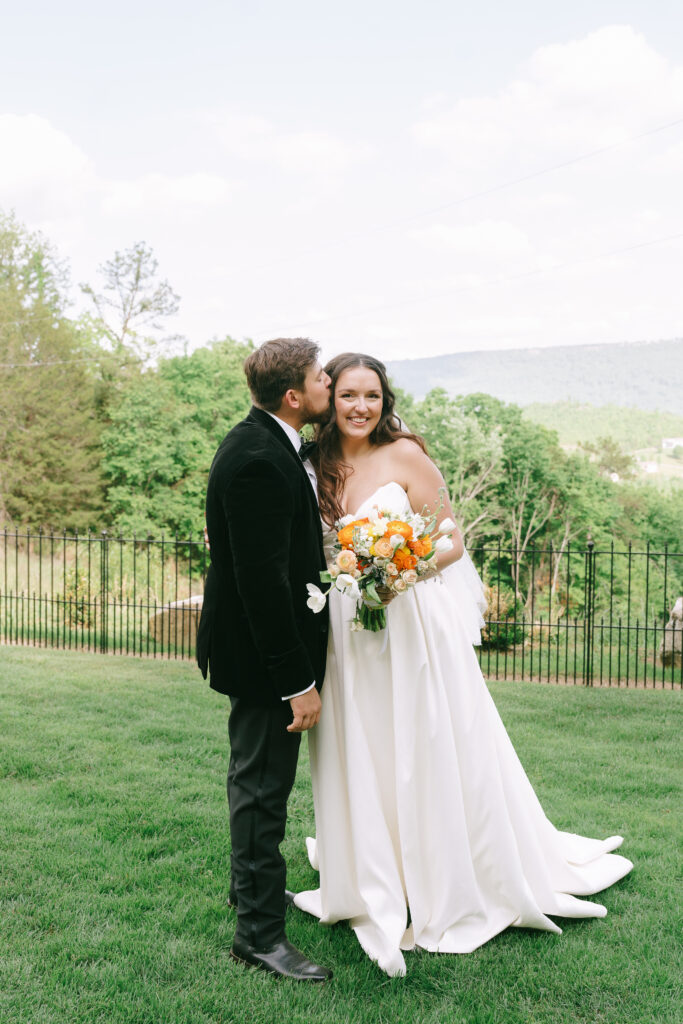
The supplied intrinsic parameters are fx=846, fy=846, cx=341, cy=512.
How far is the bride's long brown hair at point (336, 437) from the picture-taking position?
11.8ft

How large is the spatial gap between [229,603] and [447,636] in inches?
37.8

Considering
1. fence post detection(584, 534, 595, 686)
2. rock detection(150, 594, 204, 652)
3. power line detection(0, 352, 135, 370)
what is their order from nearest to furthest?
fence post detection(584, 534, 595, 686)
rock detection(150, 594, 204, 652)
power line detection(0, 352, 135, 370)

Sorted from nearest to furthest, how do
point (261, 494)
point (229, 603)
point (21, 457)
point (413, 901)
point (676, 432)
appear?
point (261, 494) < point (229, 603) < point (413, 901) < point (21, 457) < point (676, 432)

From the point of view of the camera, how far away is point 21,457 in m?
30.6

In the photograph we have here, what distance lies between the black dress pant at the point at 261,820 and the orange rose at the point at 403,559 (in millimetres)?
688

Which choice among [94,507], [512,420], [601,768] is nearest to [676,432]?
[512,420]

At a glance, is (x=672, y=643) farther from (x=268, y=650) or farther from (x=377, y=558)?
(x=268, y=650)

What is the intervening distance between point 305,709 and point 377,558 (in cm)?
63

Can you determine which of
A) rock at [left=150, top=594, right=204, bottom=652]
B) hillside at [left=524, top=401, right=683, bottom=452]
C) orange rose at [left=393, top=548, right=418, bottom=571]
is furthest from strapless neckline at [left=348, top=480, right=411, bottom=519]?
hillside at [left=524, top=401, right=683, bottom=452]

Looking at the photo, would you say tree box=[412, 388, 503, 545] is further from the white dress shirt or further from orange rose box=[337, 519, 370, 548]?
orange rose box=[337, 519, 370, 548]

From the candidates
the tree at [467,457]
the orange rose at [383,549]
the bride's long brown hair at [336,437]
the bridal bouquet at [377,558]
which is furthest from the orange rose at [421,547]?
the tree at [467,457]

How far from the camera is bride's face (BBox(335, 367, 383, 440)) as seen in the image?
3.58m

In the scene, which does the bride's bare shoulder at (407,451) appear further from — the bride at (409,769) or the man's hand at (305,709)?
the man's hand at (305,709)

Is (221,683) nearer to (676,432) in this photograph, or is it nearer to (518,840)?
(518,840)
